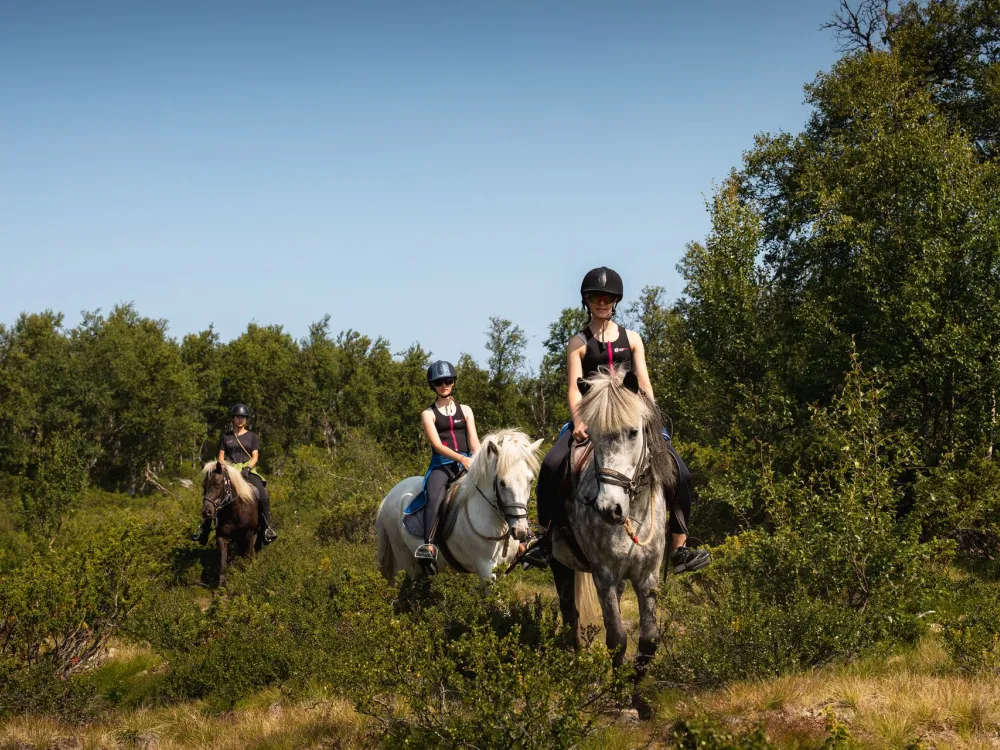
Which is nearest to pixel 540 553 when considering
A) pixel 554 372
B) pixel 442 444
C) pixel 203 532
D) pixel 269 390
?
pixel 442 444

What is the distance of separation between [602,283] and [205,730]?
537 cm

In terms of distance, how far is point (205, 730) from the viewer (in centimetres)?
733

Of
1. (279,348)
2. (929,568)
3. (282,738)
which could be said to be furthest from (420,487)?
(279,348)

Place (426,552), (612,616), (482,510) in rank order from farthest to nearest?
(426,552)
(482,510)
(612,616)

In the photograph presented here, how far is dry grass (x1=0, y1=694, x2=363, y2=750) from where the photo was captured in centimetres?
664

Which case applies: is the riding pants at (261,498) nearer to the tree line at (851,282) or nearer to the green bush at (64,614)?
the green bush at (64,614)

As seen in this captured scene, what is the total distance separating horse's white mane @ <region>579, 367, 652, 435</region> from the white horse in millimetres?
2037

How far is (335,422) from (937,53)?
47.5m

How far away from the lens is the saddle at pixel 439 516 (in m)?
9.55

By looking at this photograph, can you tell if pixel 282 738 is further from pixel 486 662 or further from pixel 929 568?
pixel 929 568

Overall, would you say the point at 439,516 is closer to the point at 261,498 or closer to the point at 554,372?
the point at 261,498

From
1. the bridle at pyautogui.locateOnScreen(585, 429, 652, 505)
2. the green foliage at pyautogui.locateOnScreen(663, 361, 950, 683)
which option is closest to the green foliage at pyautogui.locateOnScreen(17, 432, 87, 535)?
the green foliage at pyautogui.locateOnScreen(663, 361, 950, 683)

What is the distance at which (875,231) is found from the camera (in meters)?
19.2

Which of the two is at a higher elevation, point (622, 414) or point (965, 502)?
point (622, 414)
